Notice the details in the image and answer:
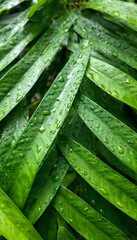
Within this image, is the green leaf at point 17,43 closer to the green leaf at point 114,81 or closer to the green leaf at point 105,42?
the green leaf at point 105,42

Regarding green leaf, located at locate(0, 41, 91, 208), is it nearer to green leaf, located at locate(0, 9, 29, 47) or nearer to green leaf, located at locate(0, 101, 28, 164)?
green leaf, located at locate(0, 101, 28, 164)

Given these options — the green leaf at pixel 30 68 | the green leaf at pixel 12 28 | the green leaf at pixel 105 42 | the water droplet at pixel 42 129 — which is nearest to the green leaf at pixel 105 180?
the water droplet at pixel 42 129

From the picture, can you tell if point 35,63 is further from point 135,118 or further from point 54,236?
point 54,236

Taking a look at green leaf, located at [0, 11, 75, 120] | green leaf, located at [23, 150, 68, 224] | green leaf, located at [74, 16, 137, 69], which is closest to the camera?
green leaf, located at [23, 150, 68, 224]

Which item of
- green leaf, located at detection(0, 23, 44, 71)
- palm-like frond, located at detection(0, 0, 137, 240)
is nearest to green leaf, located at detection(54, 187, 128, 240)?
palm-like frond, located at detection(0, 0, 137, 240)

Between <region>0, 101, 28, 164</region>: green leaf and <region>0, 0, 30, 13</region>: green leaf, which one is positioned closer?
<region>0, 101, 28, 164</region>: green leaf

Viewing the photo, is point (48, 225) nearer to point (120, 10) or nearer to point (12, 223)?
point (12, 223)
